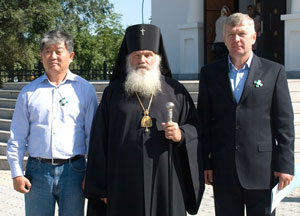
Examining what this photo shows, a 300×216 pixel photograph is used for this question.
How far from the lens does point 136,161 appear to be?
409cm

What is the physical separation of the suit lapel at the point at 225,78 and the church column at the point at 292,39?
7.67 meters

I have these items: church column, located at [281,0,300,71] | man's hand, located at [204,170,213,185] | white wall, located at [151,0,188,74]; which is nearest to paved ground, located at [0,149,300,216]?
man's hand, located at [204,170,213,185]

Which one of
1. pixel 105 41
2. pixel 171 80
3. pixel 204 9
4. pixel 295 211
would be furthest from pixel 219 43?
pixel 105 41

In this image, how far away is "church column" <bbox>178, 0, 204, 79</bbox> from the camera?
13938mm

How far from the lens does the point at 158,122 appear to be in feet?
13.6

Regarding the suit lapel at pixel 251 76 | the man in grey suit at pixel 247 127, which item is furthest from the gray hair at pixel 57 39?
A: the suit lapel at pixel 251 76

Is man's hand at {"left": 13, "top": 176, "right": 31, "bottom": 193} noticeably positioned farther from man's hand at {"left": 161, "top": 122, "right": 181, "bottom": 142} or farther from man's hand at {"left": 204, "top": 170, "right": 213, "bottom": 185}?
man's hand at {"left": 204, "top": 170, "right": 213, "bottom": 185}

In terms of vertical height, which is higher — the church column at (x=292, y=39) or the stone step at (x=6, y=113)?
the church column at (x=292, y=39)

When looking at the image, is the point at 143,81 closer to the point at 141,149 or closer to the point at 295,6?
the point at 141,149

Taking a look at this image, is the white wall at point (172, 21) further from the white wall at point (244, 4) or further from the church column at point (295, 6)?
the church column at point (295, 6)

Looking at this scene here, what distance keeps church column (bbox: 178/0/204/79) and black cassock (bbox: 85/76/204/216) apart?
9743 millimetres

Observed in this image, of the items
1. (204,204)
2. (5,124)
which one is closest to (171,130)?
(204,204)

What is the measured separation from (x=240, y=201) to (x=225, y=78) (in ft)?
3.35

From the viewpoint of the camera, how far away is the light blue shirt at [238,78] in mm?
4203
